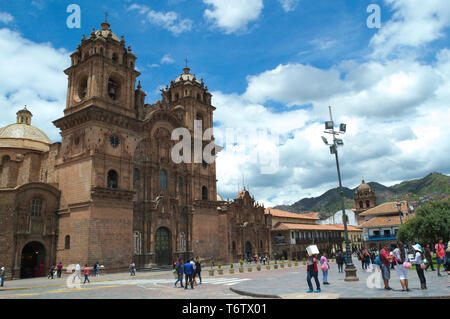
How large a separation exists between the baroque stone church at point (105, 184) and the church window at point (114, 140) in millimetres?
114

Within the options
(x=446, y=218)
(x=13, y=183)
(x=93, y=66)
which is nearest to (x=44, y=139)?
(x=13, y=183)

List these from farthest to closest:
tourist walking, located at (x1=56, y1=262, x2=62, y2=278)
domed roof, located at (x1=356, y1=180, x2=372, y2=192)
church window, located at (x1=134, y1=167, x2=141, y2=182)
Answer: domed roof, located at (x1=356, y1=180, x2=372, y2=192)
church window, located at (x1=134, y1=167, x2=141, y2=182)
tourist walking, located at (x1=56, y1=262, x2=62, y2=278)

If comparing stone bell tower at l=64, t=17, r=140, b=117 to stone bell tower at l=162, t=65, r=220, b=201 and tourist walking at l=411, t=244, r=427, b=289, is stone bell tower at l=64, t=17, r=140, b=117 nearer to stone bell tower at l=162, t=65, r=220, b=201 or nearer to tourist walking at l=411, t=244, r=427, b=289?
stone bell tower at l=162, t=65, r=220, b=201

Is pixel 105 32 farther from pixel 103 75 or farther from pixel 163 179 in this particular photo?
pixel 163 179

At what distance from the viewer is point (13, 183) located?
127ft

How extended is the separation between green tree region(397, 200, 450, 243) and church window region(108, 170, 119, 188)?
3057 cm

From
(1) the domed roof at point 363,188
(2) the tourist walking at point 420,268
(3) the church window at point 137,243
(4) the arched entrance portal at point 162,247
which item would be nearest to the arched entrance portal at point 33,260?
(3) the church window at point 137,243

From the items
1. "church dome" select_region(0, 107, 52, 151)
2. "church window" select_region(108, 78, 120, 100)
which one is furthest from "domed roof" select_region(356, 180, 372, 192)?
"church dome" select_region(0, 107, 52, 151)

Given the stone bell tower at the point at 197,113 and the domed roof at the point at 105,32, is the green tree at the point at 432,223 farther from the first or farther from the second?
the domed roof at the point at 105,32

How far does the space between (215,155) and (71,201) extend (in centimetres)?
2139

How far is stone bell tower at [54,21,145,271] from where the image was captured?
31.0m

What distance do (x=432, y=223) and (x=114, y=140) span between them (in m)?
32.5

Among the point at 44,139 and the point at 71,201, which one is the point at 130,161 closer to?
the point at 71,201
